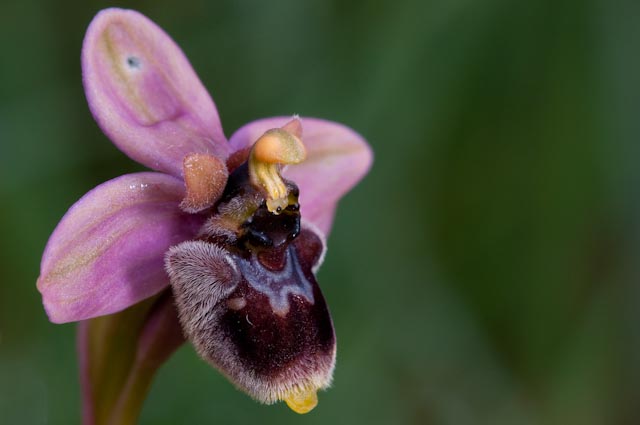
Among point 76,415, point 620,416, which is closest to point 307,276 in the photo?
point 76,415

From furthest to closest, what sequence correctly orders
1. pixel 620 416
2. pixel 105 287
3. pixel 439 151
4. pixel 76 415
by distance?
pixel 439 151
pixel 620 416
pixel 76 415
pixel 105 287

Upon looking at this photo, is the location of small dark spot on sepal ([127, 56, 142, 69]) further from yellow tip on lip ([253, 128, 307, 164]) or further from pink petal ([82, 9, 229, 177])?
yellow tip on lip ([253, 128, 307, 164])

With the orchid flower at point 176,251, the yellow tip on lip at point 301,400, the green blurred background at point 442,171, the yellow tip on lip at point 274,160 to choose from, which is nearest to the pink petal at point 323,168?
the orchid flower at point 176,251

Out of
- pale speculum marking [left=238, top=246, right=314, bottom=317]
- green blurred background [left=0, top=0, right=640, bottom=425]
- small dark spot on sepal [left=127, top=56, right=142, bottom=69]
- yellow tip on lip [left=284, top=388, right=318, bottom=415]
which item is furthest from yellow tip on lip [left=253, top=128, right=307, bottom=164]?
green blurred background [left=0, top=0, right=640, bottom=425]

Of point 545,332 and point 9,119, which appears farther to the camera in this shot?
point 545,332

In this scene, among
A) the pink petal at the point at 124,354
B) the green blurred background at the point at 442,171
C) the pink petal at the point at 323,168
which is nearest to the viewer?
the pink petal at the point at 124,354

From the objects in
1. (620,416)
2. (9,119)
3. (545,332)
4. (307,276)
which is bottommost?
(620,416)

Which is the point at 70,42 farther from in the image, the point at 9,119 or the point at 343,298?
the point at 343,298

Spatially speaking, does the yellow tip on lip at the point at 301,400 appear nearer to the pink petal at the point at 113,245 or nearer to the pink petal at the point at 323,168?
the pink petal at the point at 113,245
